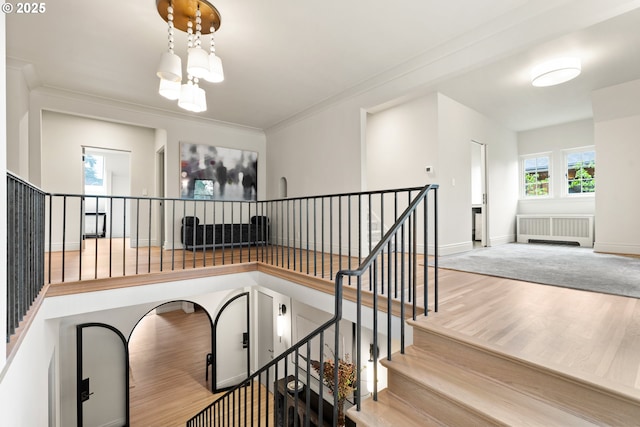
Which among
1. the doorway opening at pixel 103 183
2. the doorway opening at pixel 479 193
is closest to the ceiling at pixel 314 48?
the doorway opening at pixel 479 193

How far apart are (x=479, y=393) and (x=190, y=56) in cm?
330

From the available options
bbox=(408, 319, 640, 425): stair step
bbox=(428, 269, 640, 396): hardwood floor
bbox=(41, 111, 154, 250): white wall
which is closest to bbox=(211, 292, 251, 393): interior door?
bbox=(41, 111, 154, 250): white wall

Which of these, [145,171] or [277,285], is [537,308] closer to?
[277,285]

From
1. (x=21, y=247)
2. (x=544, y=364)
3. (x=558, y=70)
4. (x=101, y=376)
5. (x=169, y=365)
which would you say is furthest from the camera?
(x=169, y=365)

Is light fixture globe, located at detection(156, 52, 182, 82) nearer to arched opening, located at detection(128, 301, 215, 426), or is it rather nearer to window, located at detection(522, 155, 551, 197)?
arched opening, located at detection(128, 301, 215, 426)

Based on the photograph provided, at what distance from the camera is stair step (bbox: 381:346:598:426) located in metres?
1.43

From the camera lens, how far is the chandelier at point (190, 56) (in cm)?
273

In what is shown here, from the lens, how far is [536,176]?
24.8ft

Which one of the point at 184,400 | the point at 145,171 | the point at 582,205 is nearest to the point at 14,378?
the point at 184,400

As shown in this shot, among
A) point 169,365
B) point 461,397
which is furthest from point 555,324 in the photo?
point 169,365

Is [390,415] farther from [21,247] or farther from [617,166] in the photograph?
[617,166]

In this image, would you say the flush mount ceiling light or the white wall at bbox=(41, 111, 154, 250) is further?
the white wall at bbox=(41, 111, 154, 250)

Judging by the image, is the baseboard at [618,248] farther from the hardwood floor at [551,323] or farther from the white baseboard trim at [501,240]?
the hardwood floor at [551,323]

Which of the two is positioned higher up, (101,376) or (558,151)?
(558,151)
